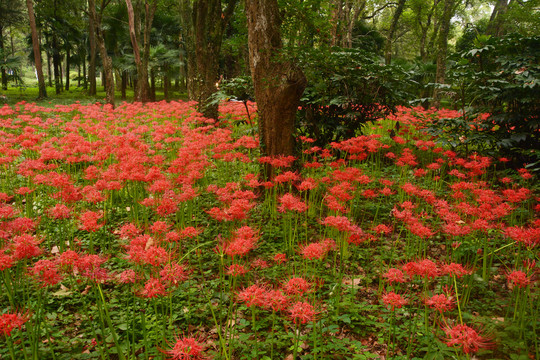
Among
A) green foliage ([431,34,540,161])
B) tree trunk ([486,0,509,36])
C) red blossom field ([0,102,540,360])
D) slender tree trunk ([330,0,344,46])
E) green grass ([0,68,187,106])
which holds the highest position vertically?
tree trunk ([486,0,509,36])

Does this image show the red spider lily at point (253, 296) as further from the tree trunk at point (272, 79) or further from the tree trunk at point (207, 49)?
the tree trunk at point (207, 49)

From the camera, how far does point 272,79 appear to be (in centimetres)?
447

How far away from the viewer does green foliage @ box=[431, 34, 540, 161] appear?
522cm

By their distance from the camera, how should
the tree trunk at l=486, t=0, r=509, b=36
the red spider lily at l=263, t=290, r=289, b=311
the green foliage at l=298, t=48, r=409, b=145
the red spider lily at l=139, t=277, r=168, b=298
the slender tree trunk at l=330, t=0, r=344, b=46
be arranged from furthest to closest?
the tree trunk at l=486, t=0, r=509, b=36, the slender tree trunk at l=330, t=0, r=344, b=46, the green foliage at l=298, t=48, r=409, b=145, the red spider lily at l=139, t=277, r=168, b=298, the red spider lily at l=263, t=290, r=289, b=311

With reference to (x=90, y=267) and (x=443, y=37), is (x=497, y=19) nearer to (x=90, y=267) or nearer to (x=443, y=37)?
(x=443, y=37)

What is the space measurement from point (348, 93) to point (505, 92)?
102 inches

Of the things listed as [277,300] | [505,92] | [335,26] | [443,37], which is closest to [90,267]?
[277,300]

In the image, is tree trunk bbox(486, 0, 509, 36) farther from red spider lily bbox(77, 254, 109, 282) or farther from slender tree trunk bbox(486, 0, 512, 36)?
red spider lily bbox(77, 254, 109, 282)

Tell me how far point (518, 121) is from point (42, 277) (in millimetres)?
6807

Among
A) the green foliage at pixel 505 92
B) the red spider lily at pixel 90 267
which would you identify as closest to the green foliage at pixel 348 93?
the green foliage at pixel 505 92

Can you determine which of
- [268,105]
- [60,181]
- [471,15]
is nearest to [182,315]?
[60,181]

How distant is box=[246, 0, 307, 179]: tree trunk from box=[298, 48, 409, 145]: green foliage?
1.18m

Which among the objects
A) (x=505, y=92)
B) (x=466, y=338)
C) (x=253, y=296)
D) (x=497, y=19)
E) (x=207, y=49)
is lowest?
(x=466, y=338)

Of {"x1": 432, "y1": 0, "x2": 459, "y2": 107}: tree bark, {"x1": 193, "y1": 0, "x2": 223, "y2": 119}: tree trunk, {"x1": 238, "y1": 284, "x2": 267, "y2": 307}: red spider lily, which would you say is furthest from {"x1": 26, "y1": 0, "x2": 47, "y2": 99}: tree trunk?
{"x1": 238, "y1": 284, "x2": 267, "y2": 307}: red spider lily
